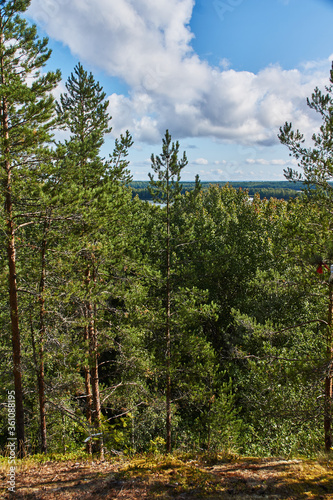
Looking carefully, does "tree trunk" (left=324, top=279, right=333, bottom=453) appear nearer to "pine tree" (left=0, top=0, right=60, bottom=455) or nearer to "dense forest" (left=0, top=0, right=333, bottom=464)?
"dense forest" (left=0, top=0, right=333, bottom=464)

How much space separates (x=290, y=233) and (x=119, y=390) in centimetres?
957

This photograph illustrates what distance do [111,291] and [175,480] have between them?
5834mm

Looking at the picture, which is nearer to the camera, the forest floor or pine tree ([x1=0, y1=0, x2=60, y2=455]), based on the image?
the forest floor

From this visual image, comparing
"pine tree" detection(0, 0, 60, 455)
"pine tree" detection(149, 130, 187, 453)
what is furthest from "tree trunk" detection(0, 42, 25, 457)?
"pine tree" detection(149, 130, 187, 453)

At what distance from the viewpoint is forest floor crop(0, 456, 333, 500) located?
14.0 ft

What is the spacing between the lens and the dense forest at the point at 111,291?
21.8ft

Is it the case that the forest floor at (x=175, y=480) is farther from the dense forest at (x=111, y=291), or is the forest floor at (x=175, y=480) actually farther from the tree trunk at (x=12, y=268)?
the tree trunk at (x=12, y=268)

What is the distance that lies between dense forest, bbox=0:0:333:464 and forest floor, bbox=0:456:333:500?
774mm

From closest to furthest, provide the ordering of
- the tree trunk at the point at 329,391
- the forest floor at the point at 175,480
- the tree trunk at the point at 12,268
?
the forest floor at the point at 175,480 → the tree trunk at the point at 329,391 → the tree trunk at the point at 12,268

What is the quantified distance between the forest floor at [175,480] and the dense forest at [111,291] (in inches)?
30.5

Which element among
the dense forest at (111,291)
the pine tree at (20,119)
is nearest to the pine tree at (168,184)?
the dense forest at (111,291)

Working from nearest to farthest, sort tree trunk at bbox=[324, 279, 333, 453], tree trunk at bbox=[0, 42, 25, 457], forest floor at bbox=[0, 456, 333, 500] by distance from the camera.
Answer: forest floor at bbox=[0, 456, 333, 500] → tree trunk at bbox=[324, 279, 333, 453] → tree trunk at bbox=[0, 42, 25, 457]

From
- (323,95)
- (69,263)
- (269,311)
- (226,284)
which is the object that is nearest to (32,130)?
(69,263)

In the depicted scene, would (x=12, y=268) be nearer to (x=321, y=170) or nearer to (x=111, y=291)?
(x=111, y=291)
